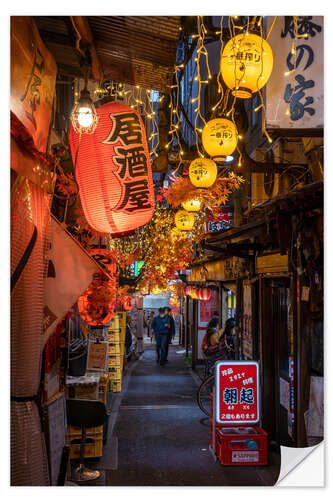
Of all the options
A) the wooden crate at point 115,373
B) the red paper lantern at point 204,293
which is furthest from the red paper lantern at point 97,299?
the red paper lantern at point 204,293

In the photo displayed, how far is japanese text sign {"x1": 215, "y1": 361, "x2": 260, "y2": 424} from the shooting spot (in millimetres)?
8102

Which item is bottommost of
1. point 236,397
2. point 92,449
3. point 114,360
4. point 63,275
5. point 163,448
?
point 163,448

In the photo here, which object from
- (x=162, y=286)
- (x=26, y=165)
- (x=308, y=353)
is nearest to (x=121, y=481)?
(x=308, y=353)

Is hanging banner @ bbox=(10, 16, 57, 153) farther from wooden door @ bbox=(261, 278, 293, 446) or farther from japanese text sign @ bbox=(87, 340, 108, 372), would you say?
japanese text sign @ bbox=(87, 340, 108, 372)

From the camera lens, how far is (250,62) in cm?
497

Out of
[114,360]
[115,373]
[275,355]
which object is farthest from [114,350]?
[275,355]

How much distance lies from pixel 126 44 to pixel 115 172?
66.2 inches

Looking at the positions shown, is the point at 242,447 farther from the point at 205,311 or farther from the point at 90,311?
the point at 205,311

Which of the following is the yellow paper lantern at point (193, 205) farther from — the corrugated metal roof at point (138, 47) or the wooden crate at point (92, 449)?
the wooden crate at point (92, 449)

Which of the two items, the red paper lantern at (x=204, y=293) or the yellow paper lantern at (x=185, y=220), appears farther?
the red paper lantern at (x=204, y=293)

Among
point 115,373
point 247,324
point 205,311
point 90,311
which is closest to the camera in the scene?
point 90,311

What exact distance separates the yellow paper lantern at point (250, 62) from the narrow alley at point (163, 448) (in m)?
6.67

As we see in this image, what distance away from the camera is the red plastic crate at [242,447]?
8.45 meters

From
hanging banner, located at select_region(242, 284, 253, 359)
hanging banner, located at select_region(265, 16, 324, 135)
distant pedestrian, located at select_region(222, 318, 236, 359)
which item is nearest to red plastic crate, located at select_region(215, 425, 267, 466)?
hanging banner, located at select_region(242, 284, 253, 359)
